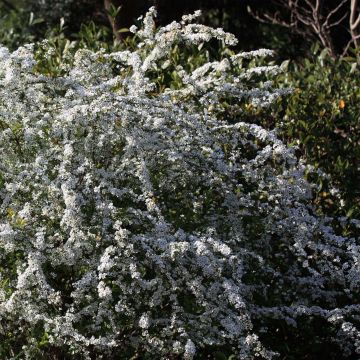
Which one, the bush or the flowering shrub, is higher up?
the flowering shrub

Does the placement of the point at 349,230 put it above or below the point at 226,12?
above

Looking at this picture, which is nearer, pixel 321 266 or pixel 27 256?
pixel 27 256

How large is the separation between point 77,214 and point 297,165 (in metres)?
1.43

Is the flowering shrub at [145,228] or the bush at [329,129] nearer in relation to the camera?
the flowering shrub at [145,228]

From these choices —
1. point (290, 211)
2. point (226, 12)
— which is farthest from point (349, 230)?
point (226, 12)

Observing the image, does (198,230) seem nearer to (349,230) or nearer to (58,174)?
(58,174)

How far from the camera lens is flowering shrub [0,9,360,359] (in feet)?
11.7

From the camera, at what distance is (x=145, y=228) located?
382cm

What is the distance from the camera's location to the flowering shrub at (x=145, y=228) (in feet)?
11.7

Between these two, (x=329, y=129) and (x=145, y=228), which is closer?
(x=145, y=228)

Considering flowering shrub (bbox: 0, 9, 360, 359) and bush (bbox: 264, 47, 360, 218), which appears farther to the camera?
bush (bbox: 264, 47, 360, 218)

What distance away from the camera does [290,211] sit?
409 cm

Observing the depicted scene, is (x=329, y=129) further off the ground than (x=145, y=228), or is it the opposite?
(x=145, y=228)

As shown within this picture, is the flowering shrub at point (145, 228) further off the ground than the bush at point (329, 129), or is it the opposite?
the flowering shrub at point (145, 228)
